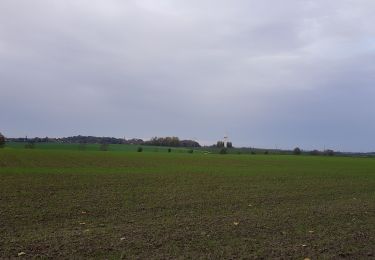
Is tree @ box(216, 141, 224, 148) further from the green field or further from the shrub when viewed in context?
the green field

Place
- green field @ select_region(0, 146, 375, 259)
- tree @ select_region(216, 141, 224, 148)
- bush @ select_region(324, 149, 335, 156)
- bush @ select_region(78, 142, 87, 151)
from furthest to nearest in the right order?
tree @ select_region(216, 141, 224, 148), bush @ select_region(324, 149, 335, 156), bush @ select_region(78, 142, 87, 151), green field @ select_region(0, 146, 375, 259)

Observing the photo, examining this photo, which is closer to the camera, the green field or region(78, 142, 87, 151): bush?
the green field

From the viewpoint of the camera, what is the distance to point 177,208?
52.0ft

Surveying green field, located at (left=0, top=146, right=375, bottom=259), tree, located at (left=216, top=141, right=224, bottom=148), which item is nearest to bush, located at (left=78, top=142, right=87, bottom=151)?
tree, located at (left=216, top=141, right=224, bottom=148)

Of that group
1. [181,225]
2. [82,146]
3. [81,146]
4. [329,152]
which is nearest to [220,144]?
[329,152]

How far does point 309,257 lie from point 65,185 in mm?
17353

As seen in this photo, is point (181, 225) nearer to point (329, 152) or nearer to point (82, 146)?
point (82, 146)

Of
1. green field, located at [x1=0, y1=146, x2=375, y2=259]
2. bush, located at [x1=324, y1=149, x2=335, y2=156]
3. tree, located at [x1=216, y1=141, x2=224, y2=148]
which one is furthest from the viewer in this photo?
tree, located at [x1=216, y1=141, x2=224, y2=148]

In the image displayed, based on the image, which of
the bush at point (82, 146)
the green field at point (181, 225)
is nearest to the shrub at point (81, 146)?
the bush at point (82, 146)

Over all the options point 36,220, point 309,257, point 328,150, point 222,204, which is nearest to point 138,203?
point 222,204

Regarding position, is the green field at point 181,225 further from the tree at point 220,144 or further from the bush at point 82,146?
the tree at point 220,144

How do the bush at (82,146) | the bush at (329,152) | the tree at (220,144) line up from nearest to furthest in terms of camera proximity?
the bush at (82,146), the bush at (329,152), the tree at (220,144)

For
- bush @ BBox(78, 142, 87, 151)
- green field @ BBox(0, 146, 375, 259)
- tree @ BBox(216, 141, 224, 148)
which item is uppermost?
tree @ BBox(216, 141, 224, 148)

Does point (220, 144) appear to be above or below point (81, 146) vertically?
above
